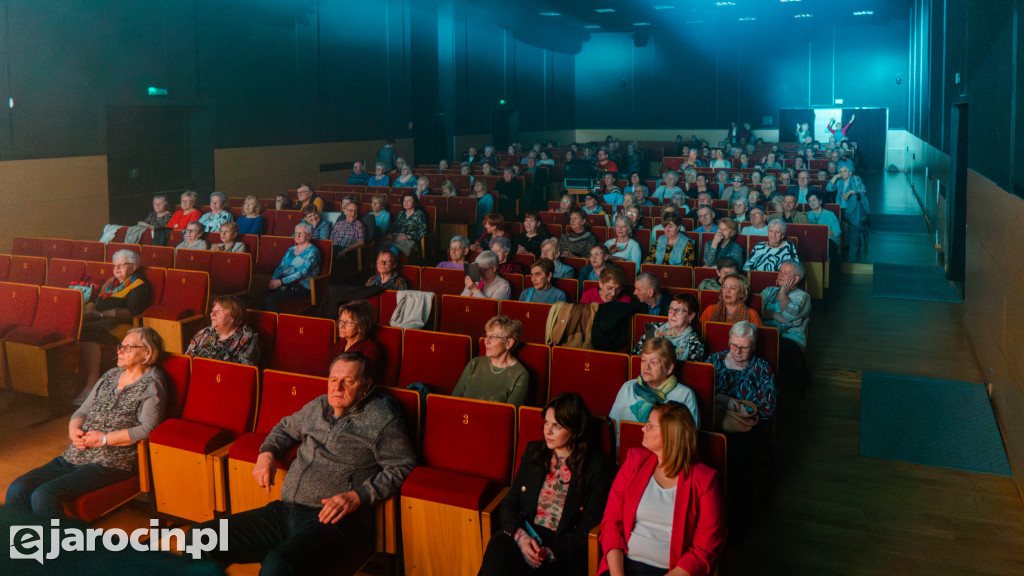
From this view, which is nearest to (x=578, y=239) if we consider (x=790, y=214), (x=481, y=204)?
(x=790, y=214)

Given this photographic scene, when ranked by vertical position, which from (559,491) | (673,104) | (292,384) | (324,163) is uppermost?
(673,104)

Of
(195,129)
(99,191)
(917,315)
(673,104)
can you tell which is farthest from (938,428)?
(673,104)

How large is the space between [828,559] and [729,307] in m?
1.82

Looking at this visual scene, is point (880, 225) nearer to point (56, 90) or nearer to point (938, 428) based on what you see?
point (938, 428)

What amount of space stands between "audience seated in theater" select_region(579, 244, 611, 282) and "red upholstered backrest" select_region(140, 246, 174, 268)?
3.76 metres

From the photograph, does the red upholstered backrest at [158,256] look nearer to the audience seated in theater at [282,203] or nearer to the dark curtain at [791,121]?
the audience seated in theater at [282,203]

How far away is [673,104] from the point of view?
24641 mm

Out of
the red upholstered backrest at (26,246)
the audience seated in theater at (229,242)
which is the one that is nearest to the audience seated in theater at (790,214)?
the audience seated in theater at (229,242)

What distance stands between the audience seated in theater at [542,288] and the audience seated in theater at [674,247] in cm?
177

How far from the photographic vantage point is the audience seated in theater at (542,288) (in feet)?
17.5

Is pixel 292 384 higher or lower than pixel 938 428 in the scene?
higher

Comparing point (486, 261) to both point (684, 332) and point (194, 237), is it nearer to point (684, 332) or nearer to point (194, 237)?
point (684, 332)

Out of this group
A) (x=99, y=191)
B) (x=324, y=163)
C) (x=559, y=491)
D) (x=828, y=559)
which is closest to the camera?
(x=559, y=491)

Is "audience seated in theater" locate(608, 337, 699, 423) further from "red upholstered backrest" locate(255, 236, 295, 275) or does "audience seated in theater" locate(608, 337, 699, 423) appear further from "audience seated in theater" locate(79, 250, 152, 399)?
"red upholstered backrest" locate(255, 236, 295, 275)
